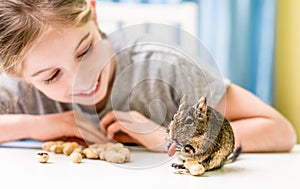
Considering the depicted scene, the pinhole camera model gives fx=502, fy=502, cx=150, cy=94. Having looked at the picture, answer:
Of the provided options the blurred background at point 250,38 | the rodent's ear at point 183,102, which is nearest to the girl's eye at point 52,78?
the rodent's ear at point 183,102

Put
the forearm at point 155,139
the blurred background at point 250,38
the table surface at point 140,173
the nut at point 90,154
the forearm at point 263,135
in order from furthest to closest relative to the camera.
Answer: the blurred background at point 250,38, the forearm at point 263,135, the nut at point 90,154, the forearm at point 155,139, the table surface at point 140,173

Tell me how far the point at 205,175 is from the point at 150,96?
0.21 meters

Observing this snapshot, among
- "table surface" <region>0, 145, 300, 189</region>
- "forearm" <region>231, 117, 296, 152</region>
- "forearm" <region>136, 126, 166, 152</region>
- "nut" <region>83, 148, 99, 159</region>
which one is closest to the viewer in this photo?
"table surface" <region>0, 145, 300, 189</region>

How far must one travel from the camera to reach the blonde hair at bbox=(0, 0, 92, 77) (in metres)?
0.88

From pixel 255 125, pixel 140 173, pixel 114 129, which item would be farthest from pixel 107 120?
pixel 255 125

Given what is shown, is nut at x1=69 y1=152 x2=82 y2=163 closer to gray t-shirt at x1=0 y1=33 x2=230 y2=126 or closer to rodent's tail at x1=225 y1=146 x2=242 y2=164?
gray t-shirt at x1=0 y1=33 x2=230 y2=126

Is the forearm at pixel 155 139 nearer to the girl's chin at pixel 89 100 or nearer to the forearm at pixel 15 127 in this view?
the girl's chin at pixel 89 100

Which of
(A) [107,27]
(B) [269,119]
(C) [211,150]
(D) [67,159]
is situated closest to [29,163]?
(D) [67,159]

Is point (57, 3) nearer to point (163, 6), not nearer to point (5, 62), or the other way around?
point (5, 62)

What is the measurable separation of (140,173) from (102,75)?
25 cm

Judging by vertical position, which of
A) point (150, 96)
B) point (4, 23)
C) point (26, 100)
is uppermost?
point (4, 23)

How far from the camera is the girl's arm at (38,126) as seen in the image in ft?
3.42

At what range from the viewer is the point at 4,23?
0.87 metres

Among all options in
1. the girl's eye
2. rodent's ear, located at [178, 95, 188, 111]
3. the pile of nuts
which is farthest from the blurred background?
rodent's ear, located at [178, 95, 188, 111]
